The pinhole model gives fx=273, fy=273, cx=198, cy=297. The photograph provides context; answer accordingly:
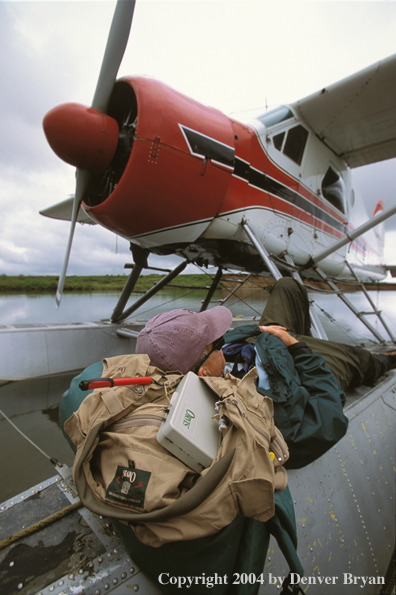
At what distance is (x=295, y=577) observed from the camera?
2.46 ft

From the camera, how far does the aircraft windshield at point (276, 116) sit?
3.52 m

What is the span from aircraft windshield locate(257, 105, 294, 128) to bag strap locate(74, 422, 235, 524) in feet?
12.8

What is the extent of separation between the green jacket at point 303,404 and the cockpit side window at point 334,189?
430cm

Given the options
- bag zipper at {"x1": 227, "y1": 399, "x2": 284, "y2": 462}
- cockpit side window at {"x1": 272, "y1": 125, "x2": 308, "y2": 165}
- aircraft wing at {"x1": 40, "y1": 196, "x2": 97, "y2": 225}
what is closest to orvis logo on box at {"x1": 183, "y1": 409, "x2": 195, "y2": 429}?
bag zipper at {"x1": 227, "y1": 399, "x2": 284, "y2": 462}

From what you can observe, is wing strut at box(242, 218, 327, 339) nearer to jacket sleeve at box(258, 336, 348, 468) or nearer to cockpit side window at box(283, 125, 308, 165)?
cockpit side window at box(283, 125, 308, 165)

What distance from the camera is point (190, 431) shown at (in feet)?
2.34

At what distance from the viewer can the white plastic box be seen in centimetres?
69

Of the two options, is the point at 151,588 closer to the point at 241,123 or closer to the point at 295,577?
the point at 295,577

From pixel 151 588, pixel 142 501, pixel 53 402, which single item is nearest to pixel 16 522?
pixel 151 588

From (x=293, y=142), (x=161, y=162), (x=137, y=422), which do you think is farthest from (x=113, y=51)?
(x=137, y=422)

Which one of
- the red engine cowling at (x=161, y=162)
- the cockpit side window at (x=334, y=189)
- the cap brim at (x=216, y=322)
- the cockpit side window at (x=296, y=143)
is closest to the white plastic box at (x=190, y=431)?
the cap brim at (x=216, y=322)

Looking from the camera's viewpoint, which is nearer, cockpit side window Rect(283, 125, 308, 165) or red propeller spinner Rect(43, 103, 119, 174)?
red propeller spinner Rect(43, 103, 119, 174)

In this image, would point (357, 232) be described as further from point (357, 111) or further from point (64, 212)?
point (64, 212)

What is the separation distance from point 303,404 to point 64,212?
5.88 m
